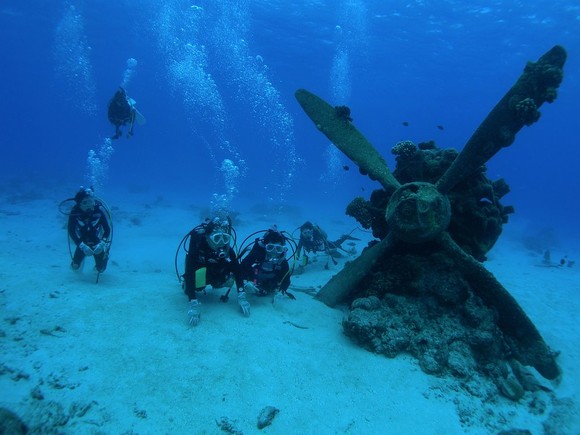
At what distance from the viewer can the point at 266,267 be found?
694 centimetres

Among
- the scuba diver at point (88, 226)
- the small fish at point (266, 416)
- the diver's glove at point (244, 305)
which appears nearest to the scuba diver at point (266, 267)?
the diver's glove at point (244, 305)

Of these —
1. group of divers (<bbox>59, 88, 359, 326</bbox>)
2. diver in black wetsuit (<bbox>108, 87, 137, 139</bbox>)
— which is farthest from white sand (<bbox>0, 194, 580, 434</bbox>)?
diver in black wetsuit (<bbox>108, 87, 137, 139</bbox>)

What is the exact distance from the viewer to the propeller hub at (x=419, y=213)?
5371 mm

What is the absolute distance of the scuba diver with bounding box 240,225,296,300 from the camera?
677cm

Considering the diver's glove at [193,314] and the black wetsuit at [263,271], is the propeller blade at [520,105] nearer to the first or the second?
the black wetsuit at [263,271]

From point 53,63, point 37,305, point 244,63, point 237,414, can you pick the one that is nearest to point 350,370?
point 237,414

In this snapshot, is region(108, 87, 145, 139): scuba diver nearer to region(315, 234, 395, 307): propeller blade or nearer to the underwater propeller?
the underwater propeller

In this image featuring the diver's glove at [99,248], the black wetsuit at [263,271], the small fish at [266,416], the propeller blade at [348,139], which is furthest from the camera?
the diver's glove at [99,248]

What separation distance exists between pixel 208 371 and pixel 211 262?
7.66ft

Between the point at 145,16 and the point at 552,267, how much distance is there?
46743 mm

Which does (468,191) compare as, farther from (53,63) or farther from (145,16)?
(53,63)

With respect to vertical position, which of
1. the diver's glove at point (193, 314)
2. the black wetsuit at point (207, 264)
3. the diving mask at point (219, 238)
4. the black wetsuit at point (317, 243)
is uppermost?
the black wetsuit at point (317, 243)

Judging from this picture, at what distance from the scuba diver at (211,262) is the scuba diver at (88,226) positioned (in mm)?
2902

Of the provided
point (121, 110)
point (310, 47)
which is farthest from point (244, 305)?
point (310, 47)
